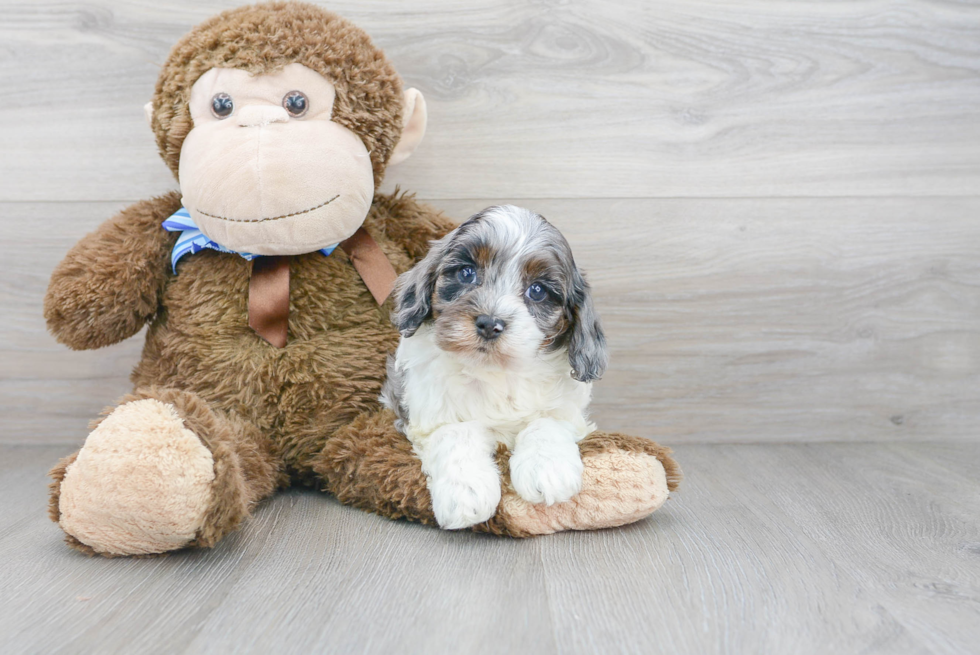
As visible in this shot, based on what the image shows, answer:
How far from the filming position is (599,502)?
1.58 m

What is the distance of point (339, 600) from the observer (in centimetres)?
128

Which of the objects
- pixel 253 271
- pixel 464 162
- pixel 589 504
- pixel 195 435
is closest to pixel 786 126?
pixel 464 162

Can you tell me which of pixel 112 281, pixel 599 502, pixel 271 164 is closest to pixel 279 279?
pixel 271 164

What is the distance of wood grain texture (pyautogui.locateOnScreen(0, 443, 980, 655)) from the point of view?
116 cm

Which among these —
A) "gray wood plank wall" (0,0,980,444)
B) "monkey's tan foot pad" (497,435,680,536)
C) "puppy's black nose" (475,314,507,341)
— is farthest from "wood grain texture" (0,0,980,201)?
"monkey's tan foot pad" (497,435,680,536)

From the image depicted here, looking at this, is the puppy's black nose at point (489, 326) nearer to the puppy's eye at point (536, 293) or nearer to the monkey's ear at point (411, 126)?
the puppy's eye at point (536, 293)

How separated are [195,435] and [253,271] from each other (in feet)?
1.67

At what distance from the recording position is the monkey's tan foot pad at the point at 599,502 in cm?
156

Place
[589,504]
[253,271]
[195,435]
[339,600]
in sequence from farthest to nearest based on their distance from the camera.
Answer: [253,271] < [589,504] < [195,435] < [339,600]

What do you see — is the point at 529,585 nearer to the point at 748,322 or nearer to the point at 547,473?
the point at 547,473

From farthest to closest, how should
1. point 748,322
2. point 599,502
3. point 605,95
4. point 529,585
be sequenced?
point 748,322 < point 605,95 < point 599,502 < point 529,585

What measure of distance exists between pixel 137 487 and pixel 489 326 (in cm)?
72

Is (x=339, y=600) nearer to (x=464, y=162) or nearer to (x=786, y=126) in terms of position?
(x=464, y=162)

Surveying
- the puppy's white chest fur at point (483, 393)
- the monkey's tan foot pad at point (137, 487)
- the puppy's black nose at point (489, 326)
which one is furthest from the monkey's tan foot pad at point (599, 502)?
the monkey's tan foot pad at point (137, 487)
